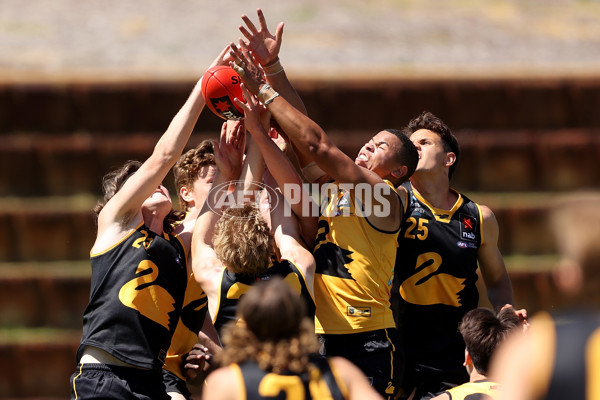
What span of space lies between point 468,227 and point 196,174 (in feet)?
5.08

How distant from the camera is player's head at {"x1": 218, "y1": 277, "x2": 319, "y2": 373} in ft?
8.47

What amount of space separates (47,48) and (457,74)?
5385 millimetres

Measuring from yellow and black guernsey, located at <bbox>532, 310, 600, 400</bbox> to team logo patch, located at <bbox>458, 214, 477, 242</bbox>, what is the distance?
7.64 feet

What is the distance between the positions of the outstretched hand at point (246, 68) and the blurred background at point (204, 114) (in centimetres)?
469

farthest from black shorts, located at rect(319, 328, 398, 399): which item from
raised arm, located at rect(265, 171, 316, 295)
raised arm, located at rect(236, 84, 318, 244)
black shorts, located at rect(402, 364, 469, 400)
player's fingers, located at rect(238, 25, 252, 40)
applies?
player's fingers, located at rect(238, 25, 252, 40)

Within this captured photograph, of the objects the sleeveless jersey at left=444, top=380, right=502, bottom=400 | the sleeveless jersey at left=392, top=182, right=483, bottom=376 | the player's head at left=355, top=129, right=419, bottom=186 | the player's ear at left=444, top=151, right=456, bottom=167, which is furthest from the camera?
the player's ear at left=444, top=151, right=456, bottom=167

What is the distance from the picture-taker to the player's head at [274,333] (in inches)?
102

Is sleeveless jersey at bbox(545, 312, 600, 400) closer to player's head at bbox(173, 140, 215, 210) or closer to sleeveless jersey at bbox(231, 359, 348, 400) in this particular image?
sleeveless jersey at bbox(231, 359, 348, 400)

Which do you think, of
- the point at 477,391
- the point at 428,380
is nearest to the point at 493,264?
the point at 428,380

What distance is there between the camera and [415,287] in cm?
446

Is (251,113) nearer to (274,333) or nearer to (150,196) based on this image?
(150,196)

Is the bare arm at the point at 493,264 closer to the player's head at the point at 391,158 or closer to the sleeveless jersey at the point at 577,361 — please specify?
the player's head at the point at 391,158

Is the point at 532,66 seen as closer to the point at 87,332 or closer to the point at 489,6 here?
the point at 489,6

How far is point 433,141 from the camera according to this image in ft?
15.5
